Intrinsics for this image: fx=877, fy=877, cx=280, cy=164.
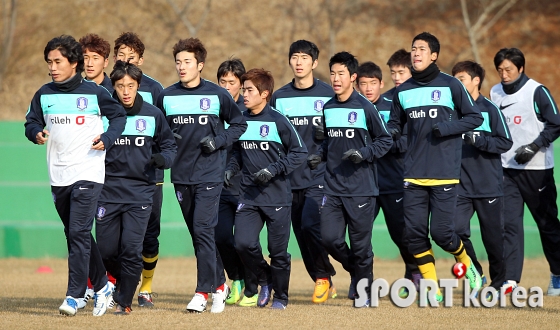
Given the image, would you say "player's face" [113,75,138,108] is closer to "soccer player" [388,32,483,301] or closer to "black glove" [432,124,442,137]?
"soccer player" [388,32,483,301]

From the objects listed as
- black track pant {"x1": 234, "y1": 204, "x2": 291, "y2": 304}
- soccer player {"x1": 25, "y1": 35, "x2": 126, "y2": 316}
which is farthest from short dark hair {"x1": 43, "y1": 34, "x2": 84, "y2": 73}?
black track pant {"x1": 234, "y1": 204, "x2": 291, "y2": 304}

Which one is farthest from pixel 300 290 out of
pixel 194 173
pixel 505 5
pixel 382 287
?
pixel 505 5

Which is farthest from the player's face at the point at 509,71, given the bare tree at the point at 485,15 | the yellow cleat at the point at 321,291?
the bare tree at the point at 485,15

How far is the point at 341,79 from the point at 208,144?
1500mm

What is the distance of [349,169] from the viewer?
8.19 metres

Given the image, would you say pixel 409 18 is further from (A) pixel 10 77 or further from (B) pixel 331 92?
(B) pixel 331 92

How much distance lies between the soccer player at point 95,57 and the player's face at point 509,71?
419 centimetres

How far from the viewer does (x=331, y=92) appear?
8945 mm

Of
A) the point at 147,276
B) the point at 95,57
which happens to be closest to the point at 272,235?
the point at 147,276

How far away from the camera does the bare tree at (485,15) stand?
20.4m

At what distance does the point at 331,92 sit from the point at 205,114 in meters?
1.61

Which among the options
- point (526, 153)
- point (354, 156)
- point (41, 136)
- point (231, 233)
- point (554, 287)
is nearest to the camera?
point (41, 136)

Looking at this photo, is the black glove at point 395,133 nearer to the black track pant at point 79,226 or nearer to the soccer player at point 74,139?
the soccer player at point 74,139

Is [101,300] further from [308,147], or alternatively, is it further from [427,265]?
[427,265]
